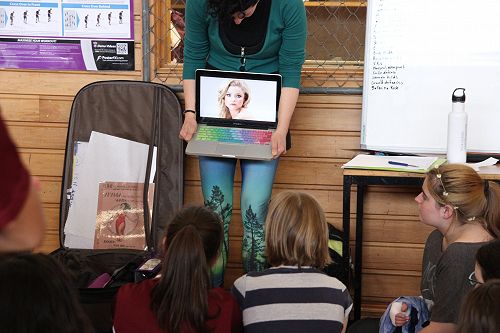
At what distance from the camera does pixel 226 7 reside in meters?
2.50

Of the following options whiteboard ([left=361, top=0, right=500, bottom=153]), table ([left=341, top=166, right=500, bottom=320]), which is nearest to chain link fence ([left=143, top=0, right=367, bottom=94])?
whiteboard ([left=361, top=0, right=500, bottom=153])

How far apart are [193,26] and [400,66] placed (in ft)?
2.81

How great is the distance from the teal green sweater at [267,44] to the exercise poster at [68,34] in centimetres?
60

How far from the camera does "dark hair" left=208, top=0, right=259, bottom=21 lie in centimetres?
247

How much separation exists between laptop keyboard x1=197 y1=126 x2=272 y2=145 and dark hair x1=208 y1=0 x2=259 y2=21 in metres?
0.40

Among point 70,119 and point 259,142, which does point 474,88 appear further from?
point 70,119

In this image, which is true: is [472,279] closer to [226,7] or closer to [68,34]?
[226,7]

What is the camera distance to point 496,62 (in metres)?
2.81

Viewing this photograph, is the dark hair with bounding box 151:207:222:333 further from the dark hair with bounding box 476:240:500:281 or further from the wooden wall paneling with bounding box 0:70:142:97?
the wooden wall paneling with bounding box 0:70:142:97

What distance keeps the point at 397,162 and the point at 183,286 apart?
118 cm

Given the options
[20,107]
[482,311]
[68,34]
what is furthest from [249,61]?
[482,311]

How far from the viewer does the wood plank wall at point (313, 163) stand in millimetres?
3146

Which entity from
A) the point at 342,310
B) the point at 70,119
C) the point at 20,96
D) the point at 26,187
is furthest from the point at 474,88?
the point at 26,187

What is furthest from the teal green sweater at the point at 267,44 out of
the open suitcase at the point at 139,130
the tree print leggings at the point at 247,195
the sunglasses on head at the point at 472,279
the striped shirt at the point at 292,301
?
the sunglasses on head at the point at 472,279
